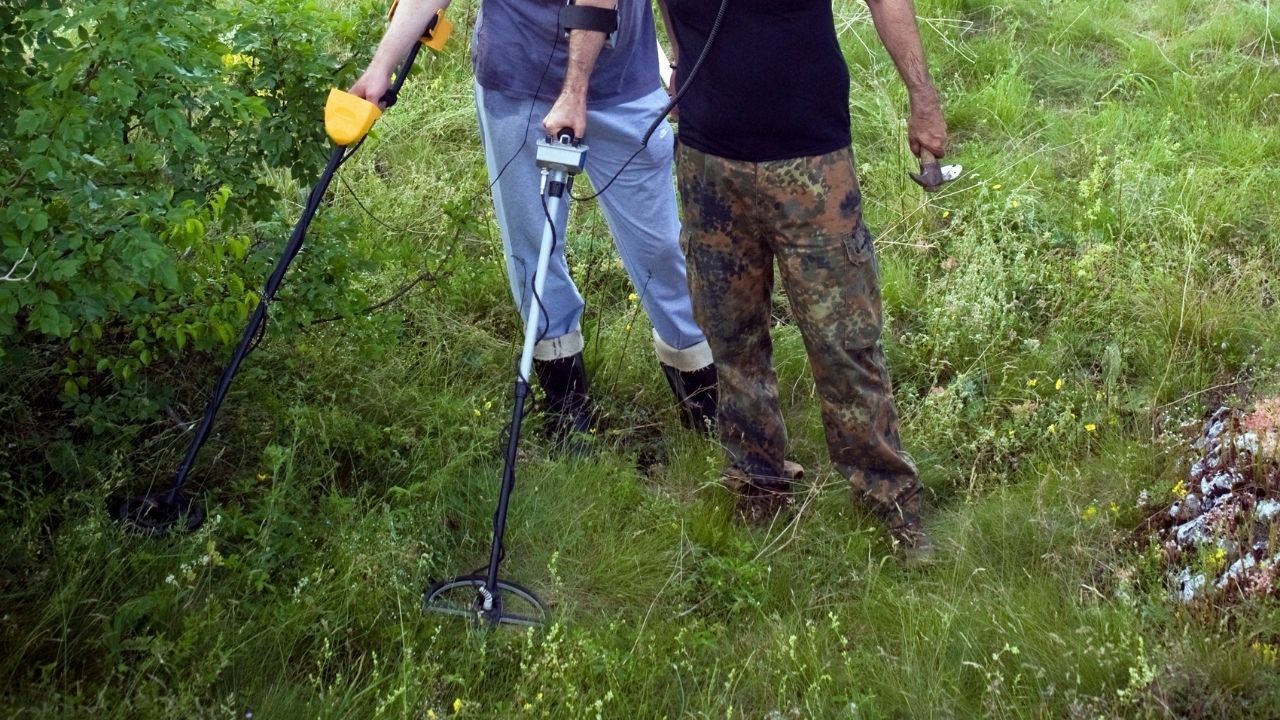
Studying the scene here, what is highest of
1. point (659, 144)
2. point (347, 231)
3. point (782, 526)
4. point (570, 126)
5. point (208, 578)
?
point (570, 126)

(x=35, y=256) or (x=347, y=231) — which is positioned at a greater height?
(x=35, y=256)

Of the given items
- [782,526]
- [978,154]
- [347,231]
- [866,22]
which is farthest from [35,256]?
[866,22]

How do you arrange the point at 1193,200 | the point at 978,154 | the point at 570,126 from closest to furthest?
the point at 570,126, the point at 1193,200, the point at 978,154

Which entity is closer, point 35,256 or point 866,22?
point 35,256

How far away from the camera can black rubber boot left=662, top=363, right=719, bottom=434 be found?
4.40 m

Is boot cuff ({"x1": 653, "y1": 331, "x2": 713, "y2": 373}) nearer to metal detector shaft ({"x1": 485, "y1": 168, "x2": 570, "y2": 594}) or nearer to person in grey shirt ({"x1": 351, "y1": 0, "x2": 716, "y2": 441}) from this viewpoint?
person in grey shirt ({"x1": 351, "y1": 0, "x2": 716, "y2": 441})

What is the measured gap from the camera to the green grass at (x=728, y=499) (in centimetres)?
298

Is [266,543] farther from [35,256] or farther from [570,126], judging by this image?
[570,126]

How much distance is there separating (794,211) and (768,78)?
0.36 metres

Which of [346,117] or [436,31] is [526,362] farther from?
[436,31]

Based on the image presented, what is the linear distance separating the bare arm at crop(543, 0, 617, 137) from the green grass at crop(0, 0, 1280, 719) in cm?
89

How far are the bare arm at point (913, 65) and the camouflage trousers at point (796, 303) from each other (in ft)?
0.70

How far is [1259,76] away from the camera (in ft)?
20.2

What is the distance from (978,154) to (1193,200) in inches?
39.4
